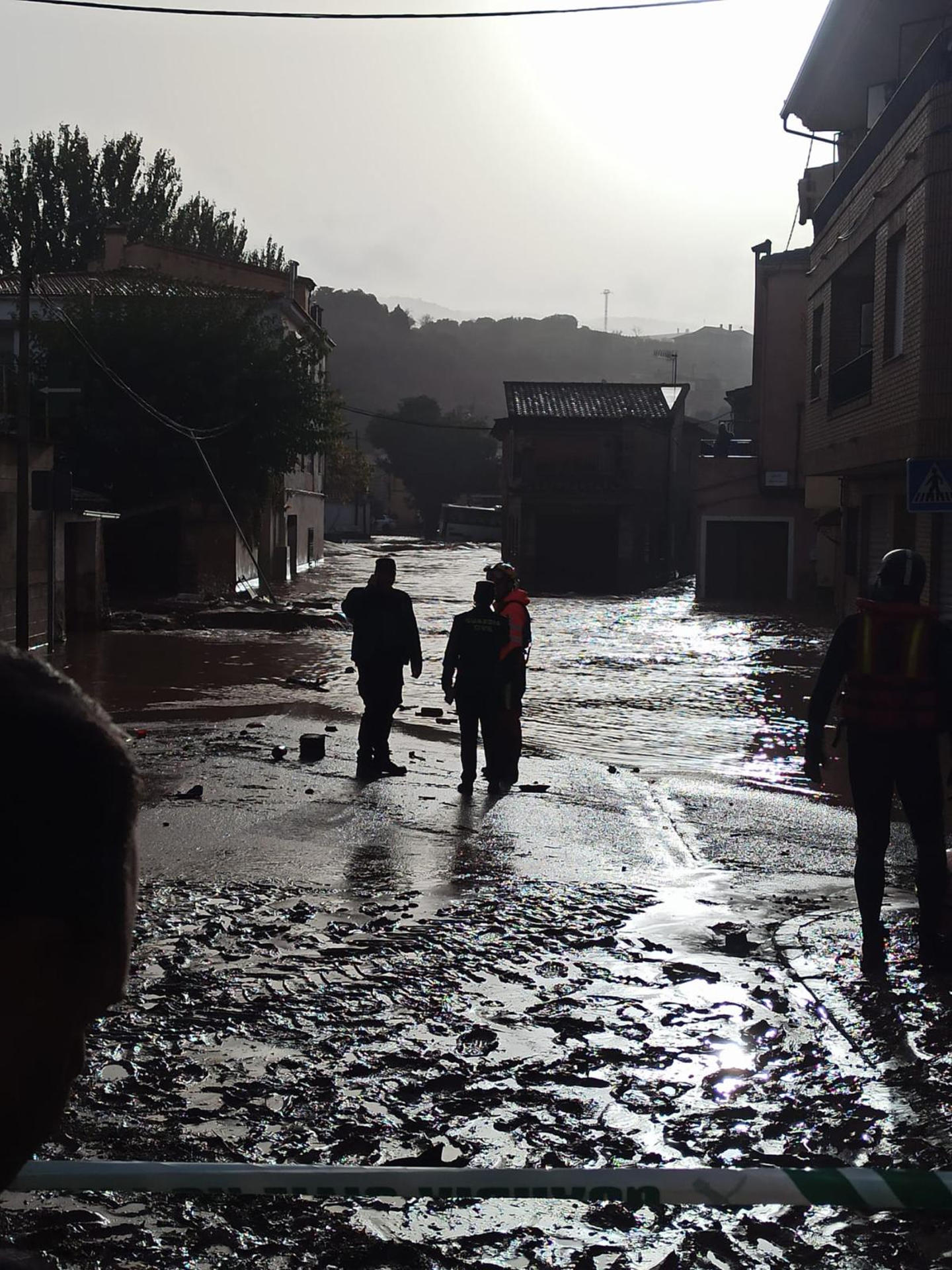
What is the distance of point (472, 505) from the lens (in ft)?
299

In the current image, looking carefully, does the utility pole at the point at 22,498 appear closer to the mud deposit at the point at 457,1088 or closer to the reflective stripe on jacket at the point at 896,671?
the mud deposit at the point at 457,1088

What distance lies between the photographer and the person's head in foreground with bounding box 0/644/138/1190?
92cm

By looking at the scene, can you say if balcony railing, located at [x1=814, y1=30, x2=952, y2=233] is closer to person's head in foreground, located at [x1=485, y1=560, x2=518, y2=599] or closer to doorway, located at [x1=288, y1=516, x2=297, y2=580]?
person's head in foreground, located at [x1=485, y1=560, x2=518, y2=599]

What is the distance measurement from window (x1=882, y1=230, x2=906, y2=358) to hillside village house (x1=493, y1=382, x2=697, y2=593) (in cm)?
3287

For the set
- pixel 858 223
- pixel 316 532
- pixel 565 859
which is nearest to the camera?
pixel 565 859

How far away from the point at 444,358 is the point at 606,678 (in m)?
141

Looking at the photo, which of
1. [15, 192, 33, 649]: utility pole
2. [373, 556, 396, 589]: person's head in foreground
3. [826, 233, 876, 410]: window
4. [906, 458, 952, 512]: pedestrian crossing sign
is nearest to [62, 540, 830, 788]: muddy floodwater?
[15, 192, 33, 649]: utility pole

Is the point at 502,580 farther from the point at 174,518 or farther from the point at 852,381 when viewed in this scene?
the point at 174,518

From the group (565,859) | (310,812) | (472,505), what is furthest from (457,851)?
(472,505)

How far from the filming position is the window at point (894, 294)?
1841 centimetres

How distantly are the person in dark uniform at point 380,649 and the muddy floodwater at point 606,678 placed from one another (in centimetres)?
249

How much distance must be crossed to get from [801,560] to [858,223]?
20.8 metres

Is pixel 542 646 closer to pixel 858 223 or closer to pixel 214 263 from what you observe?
pixel 858 223

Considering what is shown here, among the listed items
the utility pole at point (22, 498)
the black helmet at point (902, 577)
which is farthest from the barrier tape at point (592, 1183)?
the utility pole at point (22, 498)
